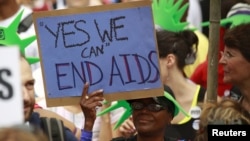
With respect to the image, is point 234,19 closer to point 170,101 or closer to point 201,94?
point 201,94

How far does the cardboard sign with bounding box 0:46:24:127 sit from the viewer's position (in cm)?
663

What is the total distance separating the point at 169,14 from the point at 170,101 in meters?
2.49

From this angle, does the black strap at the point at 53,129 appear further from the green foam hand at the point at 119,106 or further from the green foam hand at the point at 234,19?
the green foam hand at the point at 234,19

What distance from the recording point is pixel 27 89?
318 inches

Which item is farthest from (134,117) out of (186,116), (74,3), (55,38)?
(74,3)

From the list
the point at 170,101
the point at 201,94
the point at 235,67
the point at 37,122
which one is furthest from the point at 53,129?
the point at 201,94

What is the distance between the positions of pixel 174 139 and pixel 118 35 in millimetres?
802

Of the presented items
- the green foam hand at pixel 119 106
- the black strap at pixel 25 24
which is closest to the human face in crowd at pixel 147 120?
the green foam hand at pixel 119 106

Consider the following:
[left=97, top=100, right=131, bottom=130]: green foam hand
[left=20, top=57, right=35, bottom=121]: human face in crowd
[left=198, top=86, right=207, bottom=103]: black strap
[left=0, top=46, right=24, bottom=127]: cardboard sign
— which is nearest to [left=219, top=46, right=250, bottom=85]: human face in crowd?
[left=97, top=100, right=131, bottom=130]: green foam hand

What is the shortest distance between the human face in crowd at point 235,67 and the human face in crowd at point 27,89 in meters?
1.59

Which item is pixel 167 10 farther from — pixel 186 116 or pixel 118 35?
pixel 118 35

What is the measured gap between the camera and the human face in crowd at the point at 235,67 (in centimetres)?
924

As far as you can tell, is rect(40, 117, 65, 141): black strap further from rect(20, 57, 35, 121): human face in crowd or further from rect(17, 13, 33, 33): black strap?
rect(17, 13, 33, 33): black strap

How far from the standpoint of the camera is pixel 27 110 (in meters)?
7.95
